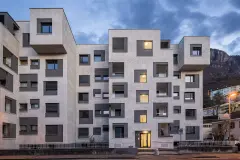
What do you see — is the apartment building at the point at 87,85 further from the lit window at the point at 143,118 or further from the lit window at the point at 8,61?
the lit window at the point at 8,61

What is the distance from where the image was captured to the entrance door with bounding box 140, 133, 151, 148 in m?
44.9

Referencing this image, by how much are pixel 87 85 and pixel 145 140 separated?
558 inches

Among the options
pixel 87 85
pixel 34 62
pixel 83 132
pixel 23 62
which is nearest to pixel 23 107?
pixel 23 62

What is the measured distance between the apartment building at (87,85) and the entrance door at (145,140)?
6.1 inches

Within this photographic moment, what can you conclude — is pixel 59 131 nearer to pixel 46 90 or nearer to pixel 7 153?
pixel 46 90

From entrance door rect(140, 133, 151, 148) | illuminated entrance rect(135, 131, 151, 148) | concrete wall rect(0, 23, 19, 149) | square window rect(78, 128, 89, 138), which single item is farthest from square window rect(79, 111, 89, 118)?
concrete wall rect(0, 23, 19, 149)

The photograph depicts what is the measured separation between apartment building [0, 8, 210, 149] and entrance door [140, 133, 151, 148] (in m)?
0.16

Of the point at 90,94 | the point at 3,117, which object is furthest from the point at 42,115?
the point at 90,94

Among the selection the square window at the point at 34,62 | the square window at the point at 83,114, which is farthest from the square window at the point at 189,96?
the square window at the point at 34,62

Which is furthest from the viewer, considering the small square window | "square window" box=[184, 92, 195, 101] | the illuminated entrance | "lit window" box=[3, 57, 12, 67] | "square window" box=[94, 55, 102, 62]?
"square window" box=[184, 92, 195, 101]

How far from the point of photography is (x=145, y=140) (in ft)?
148

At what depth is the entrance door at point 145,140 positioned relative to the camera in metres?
44.9

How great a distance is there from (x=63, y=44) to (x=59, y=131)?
503 inches

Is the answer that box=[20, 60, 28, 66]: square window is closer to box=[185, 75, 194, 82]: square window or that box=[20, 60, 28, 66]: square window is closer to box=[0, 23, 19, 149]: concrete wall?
box=[0, 23, 19, 149]: concrete wall
